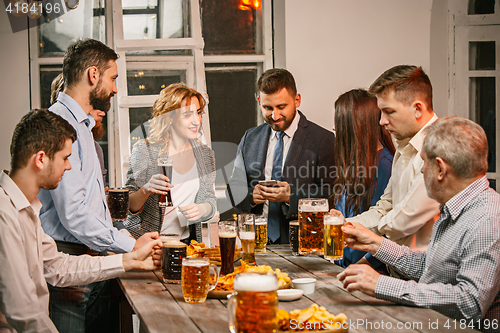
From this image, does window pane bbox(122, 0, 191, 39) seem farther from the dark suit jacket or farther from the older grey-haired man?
the older grey-haired man

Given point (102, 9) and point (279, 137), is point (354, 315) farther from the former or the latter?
point (102, 9)

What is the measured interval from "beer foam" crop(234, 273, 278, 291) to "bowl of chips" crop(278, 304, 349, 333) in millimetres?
198

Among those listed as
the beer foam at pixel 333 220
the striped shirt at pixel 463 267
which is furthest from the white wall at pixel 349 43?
the striped shirt at pixel 463 267

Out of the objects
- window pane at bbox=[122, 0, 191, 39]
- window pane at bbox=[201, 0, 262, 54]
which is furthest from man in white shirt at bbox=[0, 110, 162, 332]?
window pane at bbox=[201, 0, 262, 54]

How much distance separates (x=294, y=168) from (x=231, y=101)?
4.79ft

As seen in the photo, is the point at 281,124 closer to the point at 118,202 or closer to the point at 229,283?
the point at 118,202

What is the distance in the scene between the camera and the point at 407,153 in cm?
236

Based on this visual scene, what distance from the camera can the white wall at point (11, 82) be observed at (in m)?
3.83

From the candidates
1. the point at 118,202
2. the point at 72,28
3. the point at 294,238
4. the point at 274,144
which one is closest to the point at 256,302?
the point at 294,238

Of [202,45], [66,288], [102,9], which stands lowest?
[66,288]

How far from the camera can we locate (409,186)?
7.45ft

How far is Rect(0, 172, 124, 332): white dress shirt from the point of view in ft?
5.24

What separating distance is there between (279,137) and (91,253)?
1555 millimetres

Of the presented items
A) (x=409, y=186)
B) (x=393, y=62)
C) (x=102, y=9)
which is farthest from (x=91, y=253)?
(x=393, y=62)
